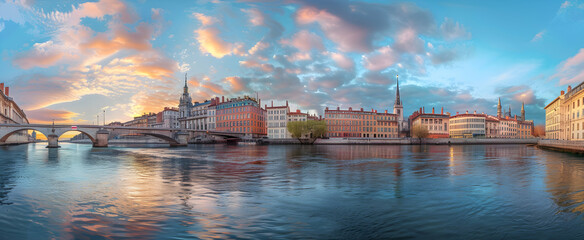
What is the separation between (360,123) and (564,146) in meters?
69.4

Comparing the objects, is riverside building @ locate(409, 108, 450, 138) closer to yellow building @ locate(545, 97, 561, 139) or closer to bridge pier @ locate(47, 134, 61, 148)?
yellow building @ locate(545, 97, 561, 139)

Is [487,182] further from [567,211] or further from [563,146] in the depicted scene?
[563,146]

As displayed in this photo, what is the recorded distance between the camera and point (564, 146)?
45000mm

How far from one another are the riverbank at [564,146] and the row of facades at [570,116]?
4386 millimetres

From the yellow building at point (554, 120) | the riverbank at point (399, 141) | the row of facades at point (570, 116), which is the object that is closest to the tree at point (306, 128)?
the riverbank at point (399, 141)

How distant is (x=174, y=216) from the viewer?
28.4ft

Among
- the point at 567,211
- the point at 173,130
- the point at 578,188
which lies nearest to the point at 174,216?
the point at 567,211

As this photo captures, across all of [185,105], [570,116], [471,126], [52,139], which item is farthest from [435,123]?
[52,139]

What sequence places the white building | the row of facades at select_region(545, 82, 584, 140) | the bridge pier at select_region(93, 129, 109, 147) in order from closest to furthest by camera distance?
the row of facades at select_region(545, 82, 584, 140)
the bridge pier at select_region(93, 129, 109, 147)
the white building

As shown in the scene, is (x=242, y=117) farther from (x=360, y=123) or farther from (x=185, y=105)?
(x=185, y=105)

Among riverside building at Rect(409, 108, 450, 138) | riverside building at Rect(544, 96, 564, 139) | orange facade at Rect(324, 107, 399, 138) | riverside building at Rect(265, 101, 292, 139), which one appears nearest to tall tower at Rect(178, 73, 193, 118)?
riverside building at Rect(265, 101, 292, 139)

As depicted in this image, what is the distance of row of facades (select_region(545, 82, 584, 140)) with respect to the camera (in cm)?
5216

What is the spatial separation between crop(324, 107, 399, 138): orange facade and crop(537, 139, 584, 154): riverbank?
2292 inches

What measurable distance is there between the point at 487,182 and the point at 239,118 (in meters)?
91.5
